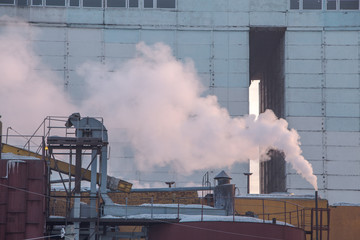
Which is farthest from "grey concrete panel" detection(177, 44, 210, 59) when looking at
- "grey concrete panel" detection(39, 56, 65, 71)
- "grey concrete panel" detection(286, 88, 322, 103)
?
"grey concrete panel" detection(39, 56, 65, 71)

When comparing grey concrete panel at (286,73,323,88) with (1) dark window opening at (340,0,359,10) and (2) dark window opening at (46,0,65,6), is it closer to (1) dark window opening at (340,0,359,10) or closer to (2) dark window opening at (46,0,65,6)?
(1) dark window opening at (340,0,359,10)

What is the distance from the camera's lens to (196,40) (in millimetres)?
56562

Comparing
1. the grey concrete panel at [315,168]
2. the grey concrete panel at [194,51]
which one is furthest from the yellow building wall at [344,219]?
the grey concrete panel at [194,51]

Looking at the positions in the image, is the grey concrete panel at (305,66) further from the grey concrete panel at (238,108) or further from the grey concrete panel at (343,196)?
the grey concrete panel at (343,196)

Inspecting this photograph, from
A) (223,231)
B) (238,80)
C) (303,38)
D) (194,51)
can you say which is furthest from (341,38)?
→ (223,231)

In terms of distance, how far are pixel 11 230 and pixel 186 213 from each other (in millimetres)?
8954

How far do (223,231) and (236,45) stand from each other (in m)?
24.1

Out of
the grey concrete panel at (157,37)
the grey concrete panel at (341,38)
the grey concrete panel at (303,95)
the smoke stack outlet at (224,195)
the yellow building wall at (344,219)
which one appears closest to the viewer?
the smoke stack outlet at (224,195)

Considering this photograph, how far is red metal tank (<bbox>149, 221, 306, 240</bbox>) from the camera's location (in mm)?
35344

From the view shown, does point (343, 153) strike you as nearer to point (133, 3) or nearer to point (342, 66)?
point (342, 66)

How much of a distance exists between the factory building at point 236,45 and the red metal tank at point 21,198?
2103 centimetres

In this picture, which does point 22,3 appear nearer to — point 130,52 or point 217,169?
point 130,52

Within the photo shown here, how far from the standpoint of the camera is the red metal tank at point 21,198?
112 feet

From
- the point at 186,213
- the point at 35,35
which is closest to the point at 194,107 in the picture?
the point at 35,35
